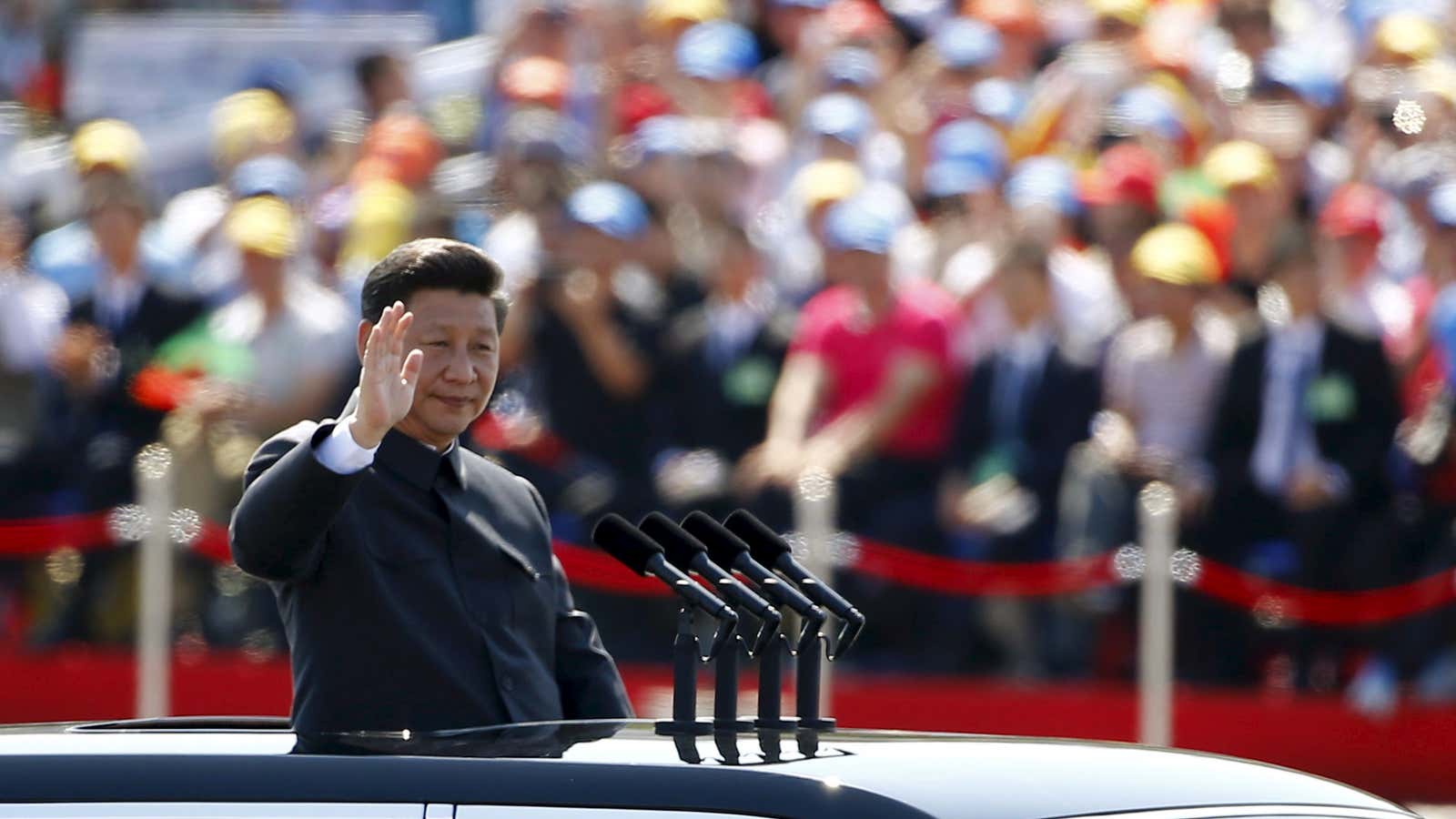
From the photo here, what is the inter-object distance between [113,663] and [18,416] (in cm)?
96

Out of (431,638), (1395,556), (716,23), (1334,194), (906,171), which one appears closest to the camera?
(431,638)

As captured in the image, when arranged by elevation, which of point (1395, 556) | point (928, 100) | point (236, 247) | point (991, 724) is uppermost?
point (928, 100)

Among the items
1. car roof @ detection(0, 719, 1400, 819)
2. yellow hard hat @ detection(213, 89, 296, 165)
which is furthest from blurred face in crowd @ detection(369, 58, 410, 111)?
car roof @ detection(0, 719, 1400, 819)

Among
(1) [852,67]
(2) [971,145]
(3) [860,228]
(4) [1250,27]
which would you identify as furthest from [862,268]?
(4) [1250,27]

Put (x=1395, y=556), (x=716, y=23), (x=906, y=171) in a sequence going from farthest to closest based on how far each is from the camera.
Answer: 1. (x=716, y=23)
2. (x=906, y=171)
3. (x=1395, y=556)

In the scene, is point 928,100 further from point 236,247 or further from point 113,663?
point 113,663

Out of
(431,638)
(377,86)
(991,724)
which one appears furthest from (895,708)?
(431,638)

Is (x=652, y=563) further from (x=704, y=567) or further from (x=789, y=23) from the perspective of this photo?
(x=789, y=23)

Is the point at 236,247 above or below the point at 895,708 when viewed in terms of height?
above

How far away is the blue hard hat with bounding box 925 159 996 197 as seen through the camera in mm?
→ 10023

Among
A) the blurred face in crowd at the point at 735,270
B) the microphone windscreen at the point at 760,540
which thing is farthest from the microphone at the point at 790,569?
the blurred face in crowd at the point at 735,270

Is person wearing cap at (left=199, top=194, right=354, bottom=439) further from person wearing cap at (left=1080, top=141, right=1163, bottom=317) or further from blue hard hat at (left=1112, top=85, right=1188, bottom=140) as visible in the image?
blue hard hat at (left=1112, top=85, right=1188, bottom=140)

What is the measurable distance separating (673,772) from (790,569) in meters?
0.89

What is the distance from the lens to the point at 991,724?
30.0ft
